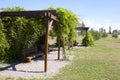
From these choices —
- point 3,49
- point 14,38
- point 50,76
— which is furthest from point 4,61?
point 50,76

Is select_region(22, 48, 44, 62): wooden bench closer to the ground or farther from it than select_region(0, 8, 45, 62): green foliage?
closer to the ground

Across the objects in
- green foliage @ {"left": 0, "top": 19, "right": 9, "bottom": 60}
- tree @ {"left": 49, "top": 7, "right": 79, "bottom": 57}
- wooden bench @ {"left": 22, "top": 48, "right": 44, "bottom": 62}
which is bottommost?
wooden bench @ {"left": 22, "top": 48, "right": 44, "bottom": 62}

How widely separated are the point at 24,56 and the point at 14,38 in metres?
1.32

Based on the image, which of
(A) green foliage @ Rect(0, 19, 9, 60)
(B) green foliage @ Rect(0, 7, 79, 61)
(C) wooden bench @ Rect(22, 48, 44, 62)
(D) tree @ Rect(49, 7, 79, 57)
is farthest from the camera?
(D) tree @ Rect(49, 7, 79, 57)

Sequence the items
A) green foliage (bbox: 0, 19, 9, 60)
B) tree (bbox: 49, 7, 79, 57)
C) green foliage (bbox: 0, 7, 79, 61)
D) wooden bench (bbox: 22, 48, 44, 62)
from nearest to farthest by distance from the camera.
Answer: green foliage (bbox: 0, 19, 9, 60), wooden bench (bbox: 22, 48, 44, 62), green foliage (bbox: 0, 7, 79, 61), tree (bbox: 49, 7, 79, 57)

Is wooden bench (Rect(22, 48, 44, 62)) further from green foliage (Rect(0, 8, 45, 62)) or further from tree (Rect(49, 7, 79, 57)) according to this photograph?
tree (Rect(49, 7, 79, 57))

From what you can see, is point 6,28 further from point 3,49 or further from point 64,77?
point 64,77

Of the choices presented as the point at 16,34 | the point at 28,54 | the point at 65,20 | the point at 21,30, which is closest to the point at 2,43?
the point at 16,34

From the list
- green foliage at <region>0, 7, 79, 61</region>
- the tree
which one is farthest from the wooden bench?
the tree

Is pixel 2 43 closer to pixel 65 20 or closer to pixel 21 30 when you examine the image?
pixel 21 30

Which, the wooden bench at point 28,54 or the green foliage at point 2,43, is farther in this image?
the wooden bench at point 28,54

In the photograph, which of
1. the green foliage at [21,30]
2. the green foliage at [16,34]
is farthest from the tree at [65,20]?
the green foliage at [16,34]

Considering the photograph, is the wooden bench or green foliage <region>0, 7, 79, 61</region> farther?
green foliage <region>0, 7, 79, 61</region>

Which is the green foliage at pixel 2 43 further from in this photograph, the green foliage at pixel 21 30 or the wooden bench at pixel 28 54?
the wooden bench at pixel 28 54
